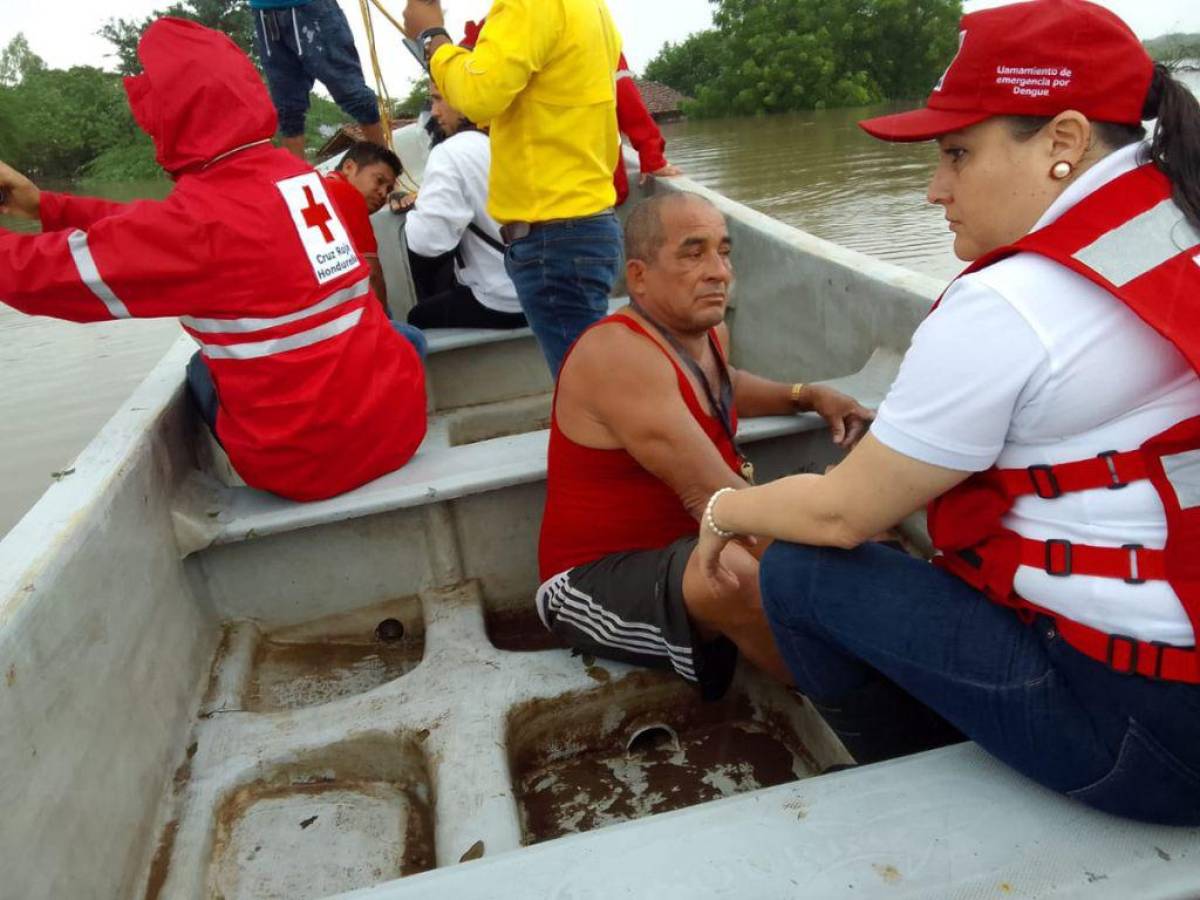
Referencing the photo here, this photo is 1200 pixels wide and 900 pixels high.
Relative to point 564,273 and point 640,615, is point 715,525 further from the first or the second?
point 564,273

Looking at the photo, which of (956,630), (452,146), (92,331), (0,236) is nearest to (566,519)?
(956,630)

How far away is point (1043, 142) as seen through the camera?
3.51 ft

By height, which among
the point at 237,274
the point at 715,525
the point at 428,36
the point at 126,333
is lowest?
the point at 126,333

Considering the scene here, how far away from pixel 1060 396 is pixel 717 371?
4.07ft

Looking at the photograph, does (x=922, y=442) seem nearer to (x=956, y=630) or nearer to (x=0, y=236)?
(x=956, y=630)

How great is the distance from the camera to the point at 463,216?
3.48 meters

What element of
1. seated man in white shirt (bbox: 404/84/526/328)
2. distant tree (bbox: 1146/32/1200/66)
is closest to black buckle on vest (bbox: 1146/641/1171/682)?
distant tree (bbox: 1146/32/1200/66)

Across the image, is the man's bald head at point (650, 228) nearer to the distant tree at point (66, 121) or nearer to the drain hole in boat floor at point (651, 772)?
the drain hole in boat floor at point (651, 772)

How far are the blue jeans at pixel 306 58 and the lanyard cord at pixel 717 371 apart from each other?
350cm

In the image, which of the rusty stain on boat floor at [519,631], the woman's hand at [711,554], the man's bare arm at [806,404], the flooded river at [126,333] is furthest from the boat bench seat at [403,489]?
the flooded river at [126,333]

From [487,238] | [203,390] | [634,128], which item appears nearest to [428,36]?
[487,238]

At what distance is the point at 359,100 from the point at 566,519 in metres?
3.96

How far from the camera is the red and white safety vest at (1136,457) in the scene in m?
0.94

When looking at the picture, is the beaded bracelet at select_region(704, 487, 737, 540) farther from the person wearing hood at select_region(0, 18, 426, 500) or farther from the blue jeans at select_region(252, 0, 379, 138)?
the blue jeans at select_region(252, 0, 379, 138)
